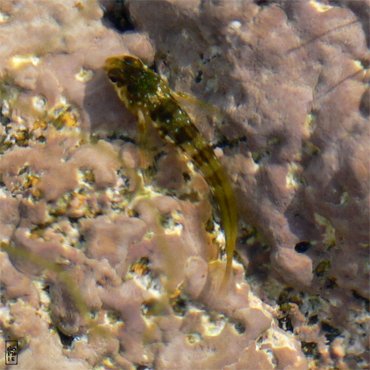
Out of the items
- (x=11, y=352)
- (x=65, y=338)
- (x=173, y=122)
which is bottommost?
(x=11, y=352)

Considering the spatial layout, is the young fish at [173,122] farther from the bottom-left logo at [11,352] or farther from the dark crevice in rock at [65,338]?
the bottom-left logo at [11,352]

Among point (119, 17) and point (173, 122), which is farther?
point (119, 17)

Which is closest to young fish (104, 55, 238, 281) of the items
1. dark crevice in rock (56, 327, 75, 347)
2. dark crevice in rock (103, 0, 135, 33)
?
dark crevice in rock (103, 0, 135, 33)

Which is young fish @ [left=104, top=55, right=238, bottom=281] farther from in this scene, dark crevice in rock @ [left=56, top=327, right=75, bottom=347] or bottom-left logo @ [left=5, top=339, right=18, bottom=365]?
bottom-left logo @ [left=5, top=339, right=18, bottom=365]

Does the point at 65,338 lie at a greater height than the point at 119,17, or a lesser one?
lesser

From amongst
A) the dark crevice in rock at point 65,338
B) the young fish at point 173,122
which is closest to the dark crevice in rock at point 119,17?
the young fish at point 173,122

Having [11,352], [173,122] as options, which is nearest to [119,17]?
[173,122]

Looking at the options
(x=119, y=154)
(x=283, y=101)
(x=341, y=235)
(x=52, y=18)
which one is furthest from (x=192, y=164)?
(x=52, y=18)

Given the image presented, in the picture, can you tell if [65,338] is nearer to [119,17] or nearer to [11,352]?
[11,352]
